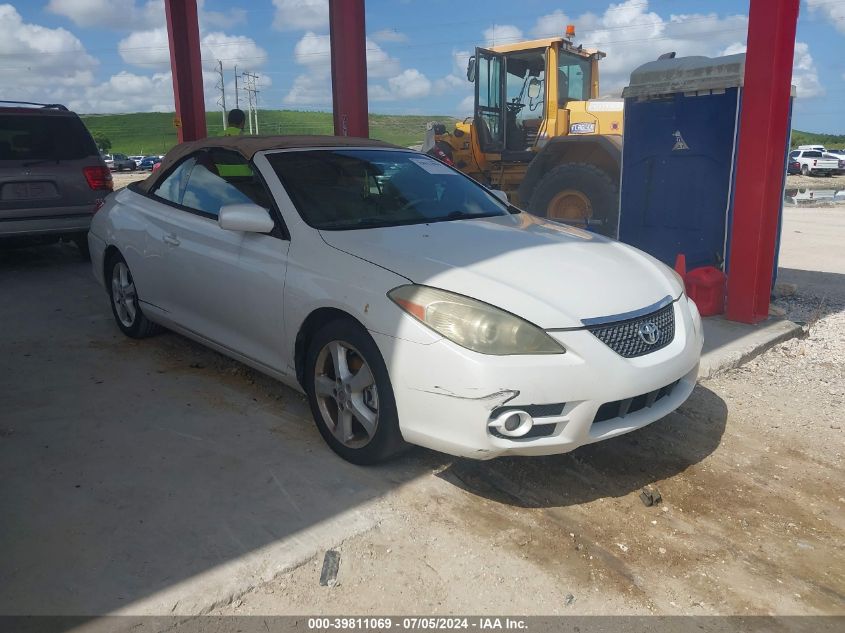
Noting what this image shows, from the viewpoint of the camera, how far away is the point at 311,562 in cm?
263

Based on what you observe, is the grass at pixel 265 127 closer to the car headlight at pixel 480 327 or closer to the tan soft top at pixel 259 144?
the tan soft top at pixel 259 144

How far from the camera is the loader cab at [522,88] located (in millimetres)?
10078

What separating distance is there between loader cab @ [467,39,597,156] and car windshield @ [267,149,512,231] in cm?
608

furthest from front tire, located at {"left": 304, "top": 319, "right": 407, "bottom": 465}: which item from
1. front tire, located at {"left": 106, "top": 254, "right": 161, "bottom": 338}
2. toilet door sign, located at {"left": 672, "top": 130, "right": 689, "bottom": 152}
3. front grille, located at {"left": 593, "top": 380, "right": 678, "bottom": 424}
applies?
toilet door sign, located at {"left": 672, "top": 130, "right": 689, "bottom": 152}

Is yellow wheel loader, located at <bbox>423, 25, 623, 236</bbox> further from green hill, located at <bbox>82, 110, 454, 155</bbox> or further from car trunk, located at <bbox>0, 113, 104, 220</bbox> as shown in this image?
green hill, located at <bbox>82, 110, 454, 155</bbox>

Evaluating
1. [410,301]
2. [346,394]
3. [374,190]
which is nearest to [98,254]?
[374,190]

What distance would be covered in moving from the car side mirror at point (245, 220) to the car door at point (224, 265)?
7 centimetres

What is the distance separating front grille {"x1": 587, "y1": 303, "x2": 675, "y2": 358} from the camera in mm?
2877

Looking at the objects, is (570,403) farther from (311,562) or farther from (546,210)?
(546,210)

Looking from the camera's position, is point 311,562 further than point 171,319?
No

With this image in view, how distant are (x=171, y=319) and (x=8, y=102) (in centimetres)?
494

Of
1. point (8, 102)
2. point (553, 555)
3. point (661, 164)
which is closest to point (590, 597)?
point (553, 555)

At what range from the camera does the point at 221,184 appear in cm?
425

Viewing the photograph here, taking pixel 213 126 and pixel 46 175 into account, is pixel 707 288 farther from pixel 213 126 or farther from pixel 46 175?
pixel 213 126
